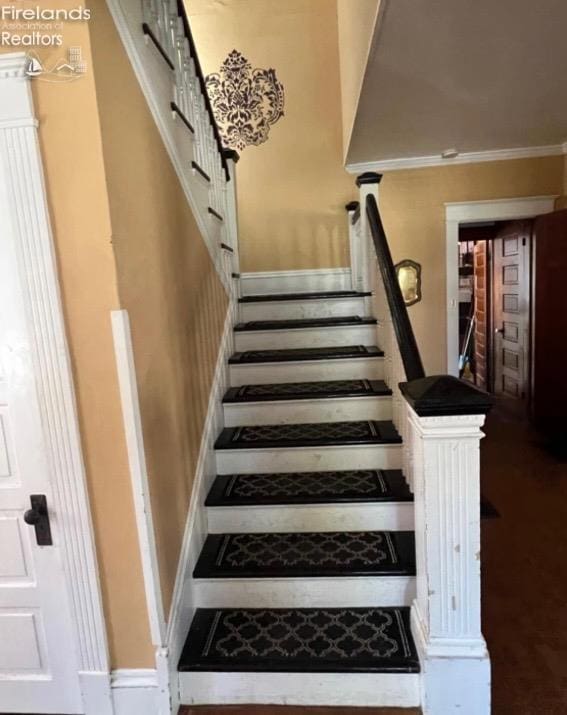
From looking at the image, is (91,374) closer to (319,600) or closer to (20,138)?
(20,138)

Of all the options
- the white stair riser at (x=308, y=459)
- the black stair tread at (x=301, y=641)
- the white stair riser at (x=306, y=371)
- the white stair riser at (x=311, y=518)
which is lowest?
the black stair tread at (x=301, y=641)

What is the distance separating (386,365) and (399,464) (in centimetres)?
59

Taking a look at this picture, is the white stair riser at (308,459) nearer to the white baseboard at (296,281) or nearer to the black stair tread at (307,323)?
the black stair tread at (307,323)

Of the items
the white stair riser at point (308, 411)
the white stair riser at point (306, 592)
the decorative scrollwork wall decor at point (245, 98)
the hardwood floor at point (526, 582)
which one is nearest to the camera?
the hardwood floor at point (526, 582)

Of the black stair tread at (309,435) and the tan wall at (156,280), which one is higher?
the tan wall at (156,280)

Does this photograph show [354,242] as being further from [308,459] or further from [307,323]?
[308,459]

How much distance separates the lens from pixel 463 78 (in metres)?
2.49

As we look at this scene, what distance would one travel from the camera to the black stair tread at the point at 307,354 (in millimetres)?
2752

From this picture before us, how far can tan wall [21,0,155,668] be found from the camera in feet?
4.28

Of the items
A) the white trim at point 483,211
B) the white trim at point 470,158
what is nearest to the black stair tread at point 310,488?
the white trim at point 483,211

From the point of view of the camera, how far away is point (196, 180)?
2.33 meters

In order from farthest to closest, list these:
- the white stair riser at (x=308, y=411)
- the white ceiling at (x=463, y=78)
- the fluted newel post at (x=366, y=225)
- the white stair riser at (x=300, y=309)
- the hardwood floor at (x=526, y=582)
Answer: the white stair riser at (x=300, y=309)
the fluted newel post at (x=366, y=225)
the white stair riser at (x=308, y=411)
the white ceiling at (x=463, y=78)
the hardwood floor at (x=526, y=582)

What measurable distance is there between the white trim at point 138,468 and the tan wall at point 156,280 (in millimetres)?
51

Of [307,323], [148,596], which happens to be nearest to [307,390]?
[307,323]
